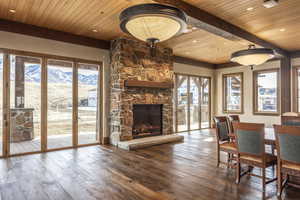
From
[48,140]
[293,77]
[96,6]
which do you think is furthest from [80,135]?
[293,77]

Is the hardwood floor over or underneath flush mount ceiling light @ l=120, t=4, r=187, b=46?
underneath

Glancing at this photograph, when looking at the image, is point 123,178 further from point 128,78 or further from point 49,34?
point 49,34

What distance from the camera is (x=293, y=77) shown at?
7746 millimetres

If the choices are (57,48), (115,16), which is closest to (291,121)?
(115,16)

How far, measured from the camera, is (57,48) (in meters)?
5.58

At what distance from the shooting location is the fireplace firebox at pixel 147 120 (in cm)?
660

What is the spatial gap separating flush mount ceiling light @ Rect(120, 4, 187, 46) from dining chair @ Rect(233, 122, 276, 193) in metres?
1.87

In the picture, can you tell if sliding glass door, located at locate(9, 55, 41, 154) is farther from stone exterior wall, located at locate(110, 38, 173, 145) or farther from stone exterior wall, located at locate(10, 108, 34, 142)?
stone exterior wall, located at locate(110, 38, 173, 145)

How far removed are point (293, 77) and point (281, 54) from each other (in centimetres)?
131

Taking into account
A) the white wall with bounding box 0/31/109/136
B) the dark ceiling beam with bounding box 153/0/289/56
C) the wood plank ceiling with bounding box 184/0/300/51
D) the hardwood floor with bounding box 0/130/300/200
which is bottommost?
the hardwood floor with bounding box 0/130/300/200

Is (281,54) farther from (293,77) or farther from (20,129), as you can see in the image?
(20,129)

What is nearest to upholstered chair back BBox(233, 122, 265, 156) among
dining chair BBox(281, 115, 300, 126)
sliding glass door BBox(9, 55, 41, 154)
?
dining chair BBox(281, 115, 300, 126)

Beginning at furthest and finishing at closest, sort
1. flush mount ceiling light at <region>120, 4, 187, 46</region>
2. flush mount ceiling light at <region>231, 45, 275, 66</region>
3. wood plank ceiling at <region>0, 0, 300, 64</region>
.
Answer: flush mount ceiling light at <region>231, 45, 275, 66</region> < wood plank ceiling at <region>0, 0, 300, 64</region> < flush mount ceiling light at <region>120, 4, 187, 46</region>

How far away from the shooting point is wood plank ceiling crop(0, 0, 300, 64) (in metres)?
3.91
